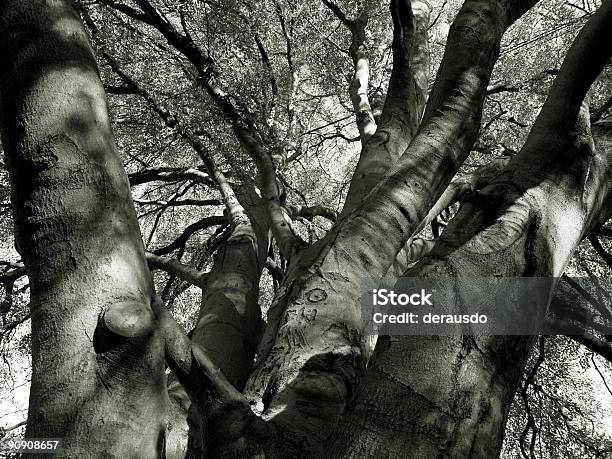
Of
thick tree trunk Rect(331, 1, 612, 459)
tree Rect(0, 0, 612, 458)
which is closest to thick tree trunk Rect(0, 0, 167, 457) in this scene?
tree Rect(0, 0, 612, 458)

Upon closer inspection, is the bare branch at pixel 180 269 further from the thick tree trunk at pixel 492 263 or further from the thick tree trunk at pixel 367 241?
the thick tree trunk at pixel 492 263

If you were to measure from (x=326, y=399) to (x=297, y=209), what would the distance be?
3877mm

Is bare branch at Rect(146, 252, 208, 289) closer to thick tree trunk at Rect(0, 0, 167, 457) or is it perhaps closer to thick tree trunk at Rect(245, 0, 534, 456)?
thick tree trunk at Rect(245, 0, 534, 456)

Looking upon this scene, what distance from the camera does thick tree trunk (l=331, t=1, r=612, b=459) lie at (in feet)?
4.84

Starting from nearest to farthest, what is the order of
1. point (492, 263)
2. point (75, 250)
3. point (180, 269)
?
point (75, 250) → point (492, 263) → point (180, 269)

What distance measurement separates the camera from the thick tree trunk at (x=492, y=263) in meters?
1.47

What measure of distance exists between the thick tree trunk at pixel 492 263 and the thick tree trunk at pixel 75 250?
24.8 inches

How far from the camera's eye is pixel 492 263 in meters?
1.82

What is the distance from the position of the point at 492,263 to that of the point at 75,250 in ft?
4.44

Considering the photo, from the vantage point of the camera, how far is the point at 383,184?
225cm

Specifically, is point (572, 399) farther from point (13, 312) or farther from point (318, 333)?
point (13, 312)

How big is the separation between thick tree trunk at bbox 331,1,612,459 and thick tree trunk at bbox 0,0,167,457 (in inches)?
24.8

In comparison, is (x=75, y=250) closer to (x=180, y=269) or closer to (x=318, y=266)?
(x=318, y=266)

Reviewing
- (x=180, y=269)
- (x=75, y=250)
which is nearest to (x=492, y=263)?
(x=75, y=250)
